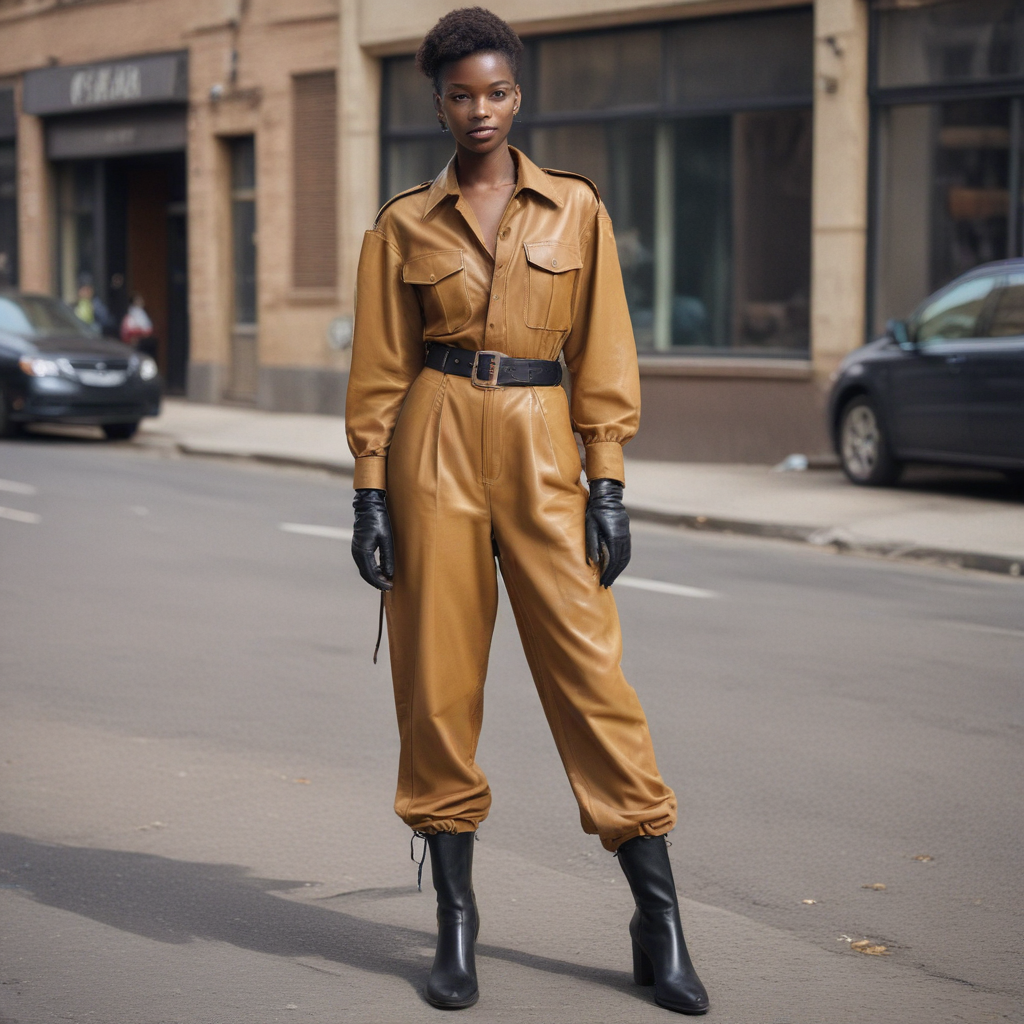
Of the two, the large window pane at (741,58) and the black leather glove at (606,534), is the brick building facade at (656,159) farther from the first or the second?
the black leather glove at (606,534)

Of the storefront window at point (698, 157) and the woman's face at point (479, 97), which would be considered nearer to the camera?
the woman's face at point (479, 97)

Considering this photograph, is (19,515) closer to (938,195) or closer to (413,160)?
(938,195)

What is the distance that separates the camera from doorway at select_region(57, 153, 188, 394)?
91.1 ft

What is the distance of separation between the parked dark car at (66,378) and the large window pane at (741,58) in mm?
6657

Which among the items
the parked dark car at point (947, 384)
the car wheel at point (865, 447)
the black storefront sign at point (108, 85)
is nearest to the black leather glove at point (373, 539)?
the parked dark car at point (947, 384)

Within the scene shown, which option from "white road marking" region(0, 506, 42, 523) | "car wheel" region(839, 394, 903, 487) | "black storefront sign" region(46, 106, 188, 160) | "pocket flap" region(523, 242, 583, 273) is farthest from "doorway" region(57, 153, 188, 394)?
"pocket flap" region(523, 242, 583, 273)

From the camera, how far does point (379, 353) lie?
3.92 m

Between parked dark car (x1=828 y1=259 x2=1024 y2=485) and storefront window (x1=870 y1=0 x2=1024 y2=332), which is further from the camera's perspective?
storefront window (x1=870 y1=0 x2=1024 y2=332)

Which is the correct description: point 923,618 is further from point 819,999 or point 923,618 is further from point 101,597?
point 819,999

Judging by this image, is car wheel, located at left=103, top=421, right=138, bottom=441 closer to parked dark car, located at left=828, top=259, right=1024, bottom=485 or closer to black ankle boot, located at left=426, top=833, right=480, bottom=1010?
parked dark car, located at left=828, top=259, right=1024, bottom=485

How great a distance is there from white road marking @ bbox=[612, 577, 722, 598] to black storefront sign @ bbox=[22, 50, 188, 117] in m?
16.9

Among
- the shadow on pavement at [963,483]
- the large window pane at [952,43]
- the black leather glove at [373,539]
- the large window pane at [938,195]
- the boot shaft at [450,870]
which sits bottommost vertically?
the shadow on pavement at [963,483]

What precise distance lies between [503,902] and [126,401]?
51.8 ft

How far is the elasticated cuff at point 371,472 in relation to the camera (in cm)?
390
